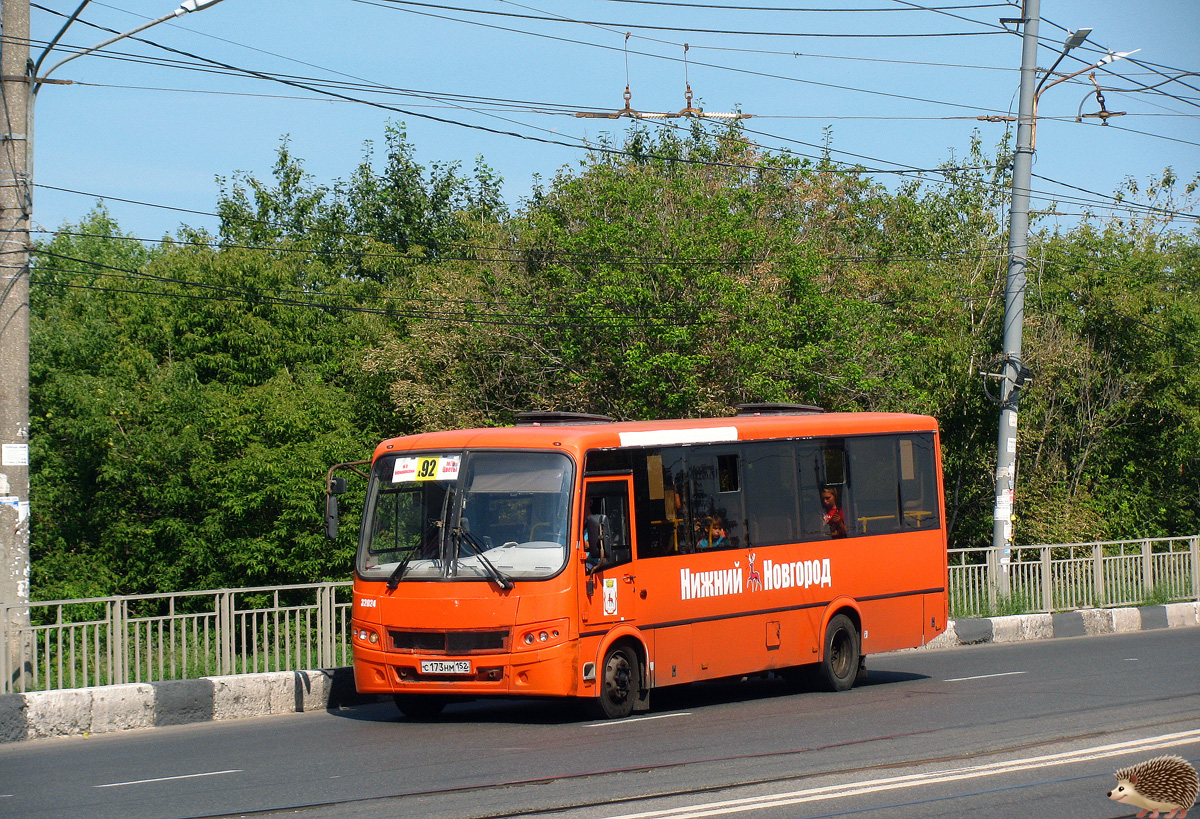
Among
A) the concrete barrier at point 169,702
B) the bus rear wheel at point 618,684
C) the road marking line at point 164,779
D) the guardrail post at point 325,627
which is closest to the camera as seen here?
the road marking line at point 164,779

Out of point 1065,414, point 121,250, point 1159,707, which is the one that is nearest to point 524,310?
point 1065,414

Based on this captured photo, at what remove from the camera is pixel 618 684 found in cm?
1189

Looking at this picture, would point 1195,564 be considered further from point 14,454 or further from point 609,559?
point 14,454

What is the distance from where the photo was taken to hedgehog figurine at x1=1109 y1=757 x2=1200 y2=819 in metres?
5.40

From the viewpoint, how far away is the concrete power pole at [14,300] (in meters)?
12.1

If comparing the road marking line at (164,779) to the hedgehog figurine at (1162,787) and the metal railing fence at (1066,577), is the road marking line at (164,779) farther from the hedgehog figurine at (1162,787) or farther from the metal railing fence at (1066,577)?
the metal railing fence at (1066,577)

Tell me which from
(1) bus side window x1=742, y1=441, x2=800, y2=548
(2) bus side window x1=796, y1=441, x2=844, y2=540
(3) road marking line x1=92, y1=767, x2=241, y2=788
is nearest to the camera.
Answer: (3) road marking line x1=92, y1=767, x2=241, y2=788

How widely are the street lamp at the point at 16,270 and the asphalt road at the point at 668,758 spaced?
7.23 ft

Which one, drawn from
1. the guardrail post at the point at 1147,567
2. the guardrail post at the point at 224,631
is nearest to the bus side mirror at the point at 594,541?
the guardrail post at the point at 224,631

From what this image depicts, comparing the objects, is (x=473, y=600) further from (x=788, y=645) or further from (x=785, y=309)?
(x=785, y=309)

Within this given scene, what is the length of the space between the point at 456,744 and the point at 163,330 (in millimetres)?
27103

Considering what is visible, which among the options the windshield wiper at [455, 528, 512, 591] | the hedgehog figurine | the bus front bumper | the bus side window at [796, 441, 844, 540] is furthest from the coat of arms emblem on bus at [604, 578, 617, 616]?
the hedgehog figurine

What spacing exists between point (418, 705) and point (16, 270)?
5722 millimetres

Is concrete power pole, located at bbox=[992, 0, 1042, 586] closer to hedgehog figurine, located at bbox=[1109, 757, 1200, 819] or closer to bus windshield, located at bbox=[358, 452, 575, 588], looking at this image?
bus windshield, located at bbox=[358, 452, 575, 588]
